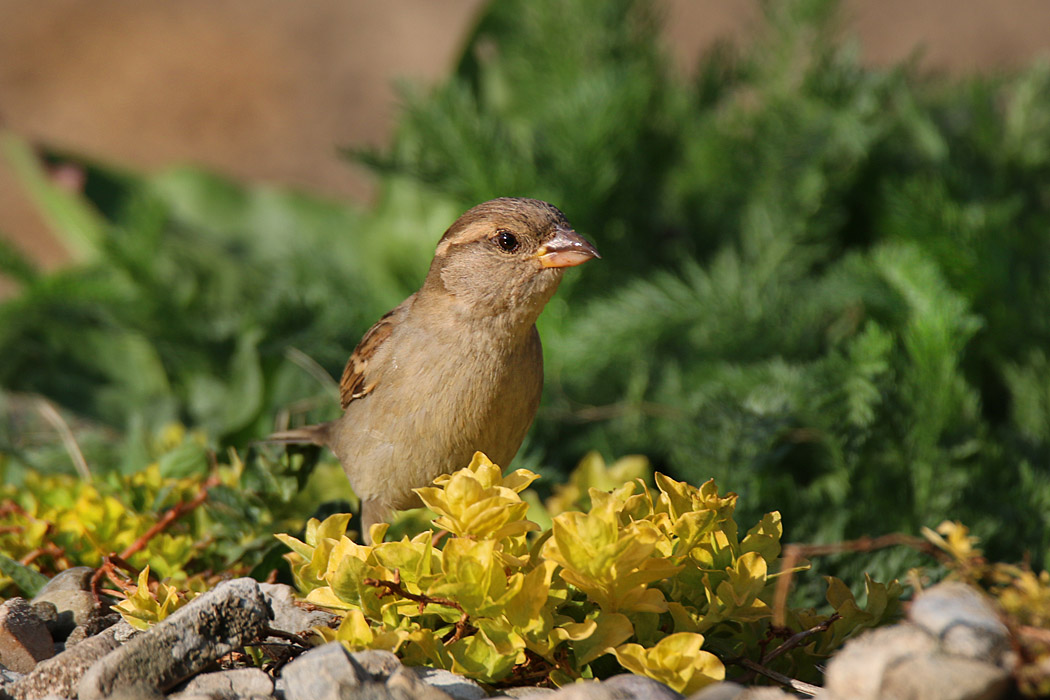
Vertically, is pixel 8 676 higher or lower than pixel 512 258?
lower

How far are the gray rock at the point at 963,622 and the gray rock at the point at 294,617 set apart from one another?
4.26 ft

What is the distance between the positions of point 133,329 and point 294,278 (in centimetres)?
78

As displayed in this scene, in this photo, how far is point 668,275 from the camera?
4.11 m

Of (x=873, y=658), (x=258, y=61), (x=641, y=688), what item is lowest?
(x=641, y=688)

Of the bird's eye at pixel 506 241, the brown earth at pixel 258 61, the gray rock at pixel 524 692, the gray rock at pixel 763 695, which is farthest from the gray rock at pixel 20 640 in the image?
the brown earth at pixel 258 61

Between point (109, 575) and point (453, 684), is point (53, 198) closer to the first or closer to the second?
point (109, 575)

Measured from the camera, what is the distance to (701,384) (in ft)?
13.1

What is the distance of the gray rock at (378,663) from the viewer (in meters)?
1.93

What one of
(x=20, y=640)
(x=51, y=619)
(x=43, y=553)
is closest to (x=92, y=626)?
(x=51, y=619)

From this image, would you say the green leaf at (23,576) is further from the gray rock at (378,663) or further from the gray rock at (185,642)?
the gray rock at (378,663)


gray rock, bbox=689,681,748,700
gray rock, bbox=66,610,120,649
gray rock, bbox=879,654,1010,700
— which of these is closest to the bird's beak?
gray rock, bbox=689,681,748,700

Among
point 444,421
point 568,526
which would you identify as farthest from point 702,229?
point 568,526

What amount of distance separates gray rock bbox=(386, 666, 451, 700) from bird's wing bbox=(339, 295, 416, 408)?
119 cm

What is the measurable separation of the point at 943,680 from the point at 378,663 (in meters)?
1.03
